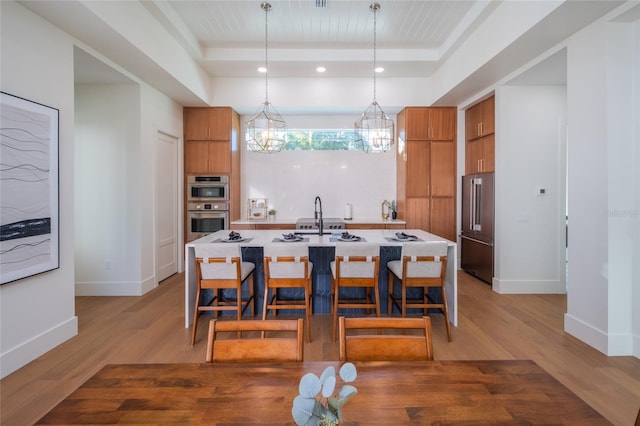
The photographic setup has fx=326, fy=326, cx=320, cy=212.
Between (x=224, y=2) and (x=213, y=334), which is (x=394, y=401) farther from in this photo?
(x=224, y=2)

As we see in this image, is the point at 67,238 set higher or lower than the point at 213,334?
higher

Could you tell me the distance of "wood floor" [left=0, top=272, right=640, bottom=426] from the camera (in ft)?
7.13

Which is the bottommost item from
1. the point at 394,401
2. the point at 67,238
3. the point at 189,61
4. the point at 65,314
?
the point at 65,314

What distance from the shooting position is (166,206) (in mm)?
5047

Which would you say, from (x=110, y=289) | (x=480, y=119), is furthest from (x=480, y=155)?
(x=110, y=289)

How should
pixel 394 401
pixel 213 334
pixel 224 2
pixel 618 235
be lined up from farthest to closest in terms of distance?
pixel 224 2, pixel 618 235, pixel 213 334, pixel 394 401

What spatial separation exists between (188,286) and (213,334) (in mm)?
2139

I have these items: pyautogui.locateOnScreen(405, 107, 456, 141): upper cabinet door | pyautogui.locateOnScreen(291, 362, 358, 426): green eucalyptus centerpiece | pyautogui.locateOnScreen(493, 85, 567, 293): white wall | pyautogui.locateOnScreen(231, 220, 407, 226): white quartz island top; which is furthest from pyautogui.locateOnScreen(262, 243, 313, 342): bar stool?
pyautogui.locateOnScreen(405, 107, 456, 141): upper cabinet door

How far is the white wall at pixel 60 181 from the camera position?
2.41 meters

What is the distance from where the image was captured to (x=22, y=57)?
2.50 meters

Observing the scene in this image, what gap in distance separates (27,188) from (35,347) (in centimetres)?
129

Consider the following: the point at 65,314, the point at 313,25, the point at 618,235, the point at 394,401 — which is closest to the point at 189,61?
the point at 313,25

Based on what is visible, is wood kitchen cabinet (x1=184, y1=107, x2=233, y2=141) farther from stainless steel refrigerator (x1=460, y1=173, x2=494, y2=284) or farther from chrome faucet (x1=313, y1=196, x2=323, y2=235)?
stainless steel refrigerator (x1=460, y1=173, x2=494, y2=284)

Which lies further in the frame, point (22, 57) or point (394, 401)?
point (22, 57)
